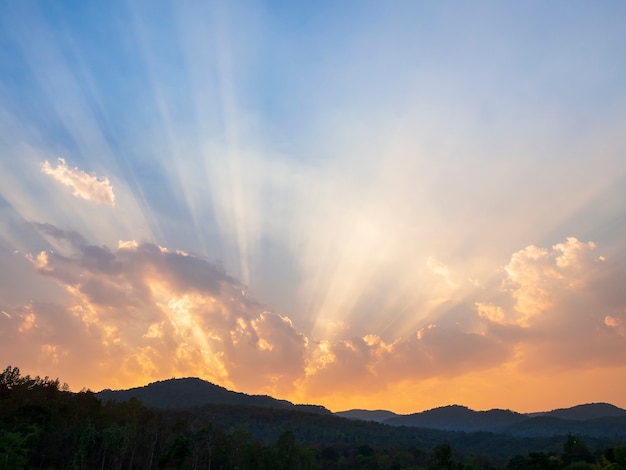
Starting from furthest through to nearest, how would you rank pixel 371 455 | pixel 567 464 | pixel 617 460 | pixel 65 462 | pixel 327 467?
pixel 371 455, pixel 327 467, pixel 567 464, pixel 617 460, pixel 65 462

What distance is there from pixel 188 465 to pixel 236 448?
15.4 metres

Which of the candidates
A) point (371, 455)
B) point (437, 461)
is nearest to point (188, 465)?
point (437, 461)

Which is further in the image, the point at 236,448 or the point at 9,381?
the point at 236,448

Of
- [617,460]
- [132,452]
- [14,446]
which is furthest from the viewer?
[617,460]

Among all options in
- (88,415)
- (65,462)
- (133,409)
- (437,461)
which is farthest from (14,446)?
(437,461)

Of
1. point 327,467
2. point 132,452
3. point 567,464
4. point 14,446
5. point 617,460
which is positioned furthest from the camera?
point 327,467

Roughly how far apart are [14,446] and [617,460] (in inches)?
5470

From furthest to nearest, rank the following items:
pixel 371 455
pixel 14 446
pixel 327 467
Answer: pixel 371 455 < pixel 327 467 < pixel 14 446

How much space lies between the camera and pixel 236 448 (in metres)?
140

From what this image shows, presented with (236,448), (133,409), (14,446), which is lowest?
(14,446)

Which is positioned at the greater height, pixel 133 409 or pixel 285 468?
pixel 133 409

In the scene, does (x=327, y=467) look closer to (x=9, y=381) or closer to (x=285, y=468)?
(x=285, y=468)

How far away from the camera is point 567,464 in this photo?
144125 millimetres

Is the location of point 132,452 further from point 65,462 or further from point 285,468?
point 285,468
